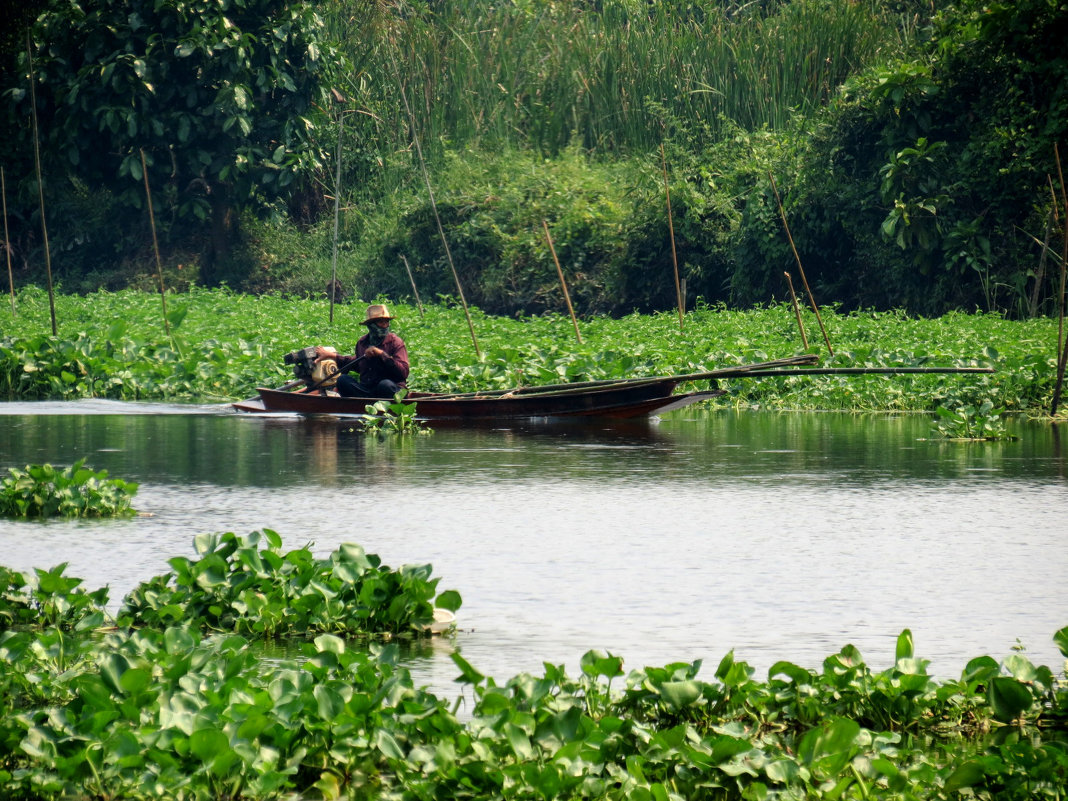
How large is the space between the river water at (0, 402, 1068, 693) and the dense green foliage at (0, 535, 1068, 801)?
67 cm

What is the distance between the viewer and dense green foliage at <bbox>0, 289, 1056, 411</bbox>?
16.9 meters

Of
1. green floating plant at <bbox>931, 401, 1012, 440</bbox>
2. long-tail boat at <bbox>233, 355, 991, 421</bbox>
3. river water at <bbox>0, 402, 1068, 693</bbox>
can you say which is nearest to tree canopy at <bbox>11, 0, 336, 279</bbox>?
long-tail boat at <bbox>233, 355, 991, 421</bbox>

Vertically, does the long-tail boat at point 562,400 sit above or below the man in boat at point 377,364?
below

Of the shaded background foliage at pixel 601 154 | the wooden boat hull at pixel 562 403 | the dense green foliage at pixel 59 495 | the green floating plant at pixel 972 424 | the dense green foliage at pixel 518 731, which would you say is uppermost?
the shaded background foliage at pixel 601 154

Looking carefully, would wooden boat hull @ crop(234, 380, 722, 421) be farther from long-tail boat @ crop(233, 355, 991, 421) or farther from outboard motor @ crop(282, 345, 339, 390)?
outboard motor @ crop(282, 345, 339, 390)

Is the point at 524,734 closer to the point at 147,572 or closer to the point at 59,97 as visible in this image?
the point at 147,572

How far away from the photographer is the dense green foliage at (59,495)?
877cm

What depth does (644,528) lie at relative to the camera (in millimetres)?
8609

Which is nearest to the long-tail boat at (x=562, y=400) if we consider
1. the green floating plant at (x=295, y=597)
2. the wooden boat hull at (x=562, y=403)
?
the wooden boat hull at (x=562, y=403)

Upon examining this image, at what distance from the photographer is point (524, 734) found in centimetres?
417

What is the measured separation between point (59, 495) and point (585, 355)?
31.8ft

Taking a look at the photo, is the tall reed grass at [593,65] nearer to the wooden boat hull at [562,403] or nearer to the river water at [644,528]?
the wooden boat hull at [562,403]

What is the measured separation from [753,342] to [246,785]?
1593cm

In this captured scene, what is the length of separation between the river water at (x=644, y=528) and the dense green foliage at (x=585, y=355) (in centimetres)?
221
